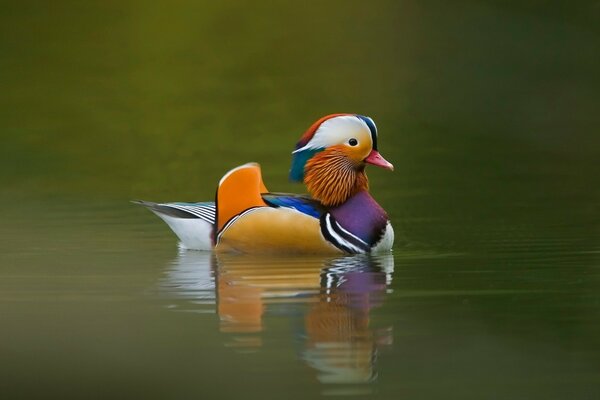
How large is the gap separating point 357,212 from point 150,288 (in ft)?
5.18

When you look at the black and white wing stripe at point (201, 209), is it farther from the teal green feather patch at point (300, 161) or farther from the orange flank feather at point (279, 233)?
the teal green feather patch at point (300, 161)

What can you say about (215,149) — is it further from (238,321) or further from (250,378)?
(250,378)

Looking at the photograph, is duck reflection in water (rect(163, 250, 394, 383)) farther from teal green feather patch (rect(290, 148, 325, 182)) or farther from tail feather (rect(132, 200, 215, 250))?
teal green feather patch (rect(290, 148, 325, 182))

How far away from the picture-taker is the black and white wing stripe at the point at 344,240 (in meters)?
8.73

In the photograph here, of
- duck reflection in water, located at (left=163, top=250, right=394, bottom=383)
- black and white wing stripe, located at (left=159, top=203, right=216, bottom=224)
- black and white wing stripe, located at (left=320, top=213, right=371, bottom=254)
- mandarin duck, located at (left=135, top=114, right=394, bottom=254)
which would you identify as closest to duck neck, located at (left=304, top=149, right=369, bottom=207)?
mandarin duck, located at (left=135, top=114, right=394, bottom=254)

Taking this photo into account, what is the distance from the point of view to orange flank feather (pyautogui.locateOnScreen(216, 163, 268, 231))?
894 cm

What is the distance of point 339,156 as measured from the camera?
29.4 feet

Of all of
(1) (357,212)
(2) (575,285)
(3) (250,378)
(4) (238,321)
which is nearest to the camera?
(3) (250,378)

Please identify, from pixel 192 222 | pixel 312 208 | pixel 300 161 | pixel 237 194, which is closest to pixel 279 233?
pixel 312 208

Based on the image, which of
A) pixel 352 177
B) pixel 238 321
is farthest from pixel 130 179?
pixel 238 321

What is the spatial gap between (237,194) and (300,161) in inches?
16.5

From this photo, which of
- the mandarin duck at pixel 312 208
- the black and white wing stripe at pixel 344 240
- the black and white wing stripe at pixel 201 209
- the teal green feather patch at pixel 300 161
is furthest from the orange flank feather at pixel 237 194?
the black and white wing stripe at pixel 344 240

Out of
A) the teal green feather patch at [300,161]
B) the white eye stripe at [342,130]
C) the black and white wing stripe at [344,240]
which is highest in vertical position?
the white eye stripe at [342,130]

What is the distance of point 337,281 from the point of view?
7809 millimetres
